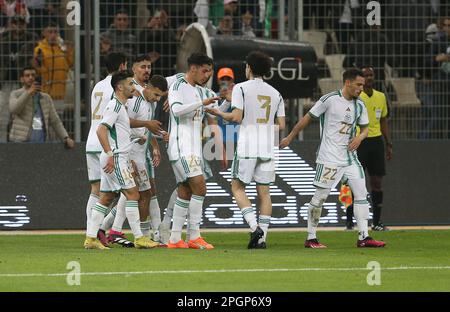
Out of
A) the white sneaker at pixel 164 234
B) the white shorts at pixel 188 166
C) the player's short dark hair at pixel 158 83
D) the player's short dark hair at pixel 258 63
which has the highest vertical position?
the player's short dark hair at pixel 258 63

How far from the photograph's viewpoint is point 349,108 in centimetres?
1628

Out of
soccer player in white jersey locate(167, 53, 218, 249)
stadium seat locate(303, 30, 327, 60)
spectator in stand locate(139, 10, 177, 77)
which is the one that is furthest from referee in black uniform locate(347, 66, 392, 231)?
soccer player in white jersey locate(167, 53, 218, 249)

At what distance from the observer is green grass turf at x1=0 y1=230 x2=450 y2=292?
457 inches

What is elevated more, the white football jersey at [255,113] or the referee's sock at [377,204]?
the white football jersey at [255,113]

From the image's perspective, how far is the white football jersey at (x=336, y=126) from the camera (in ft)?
53.2

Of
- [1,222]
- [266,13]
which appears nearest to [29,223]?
[1,222]

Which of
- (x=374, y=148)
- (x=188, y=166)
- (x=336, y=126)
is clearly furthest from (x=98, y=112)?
(x=374, y=148)

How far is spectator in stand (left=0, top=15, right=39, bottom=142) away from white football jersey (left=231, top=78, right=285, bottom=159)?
5.07m

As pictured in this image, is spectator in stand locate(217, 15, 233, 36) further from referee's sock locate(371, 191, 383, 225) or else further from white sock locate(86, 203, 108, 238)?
white sock locate(86, 203, 108, 238)

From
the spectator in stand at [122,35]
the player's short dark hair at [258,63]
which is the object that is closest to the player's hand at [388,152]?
the spectator in stand at [122,35]

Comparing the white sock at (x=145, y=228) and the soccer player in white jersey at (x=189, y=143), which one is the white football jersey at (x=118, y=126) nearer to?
the soccer player in white jersey at (x=189, y=143)

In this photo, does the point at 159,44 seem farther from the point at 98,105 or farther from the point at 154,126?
the point at 154,126

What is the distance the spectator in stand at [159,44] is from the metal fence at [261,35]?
0.05 feet
